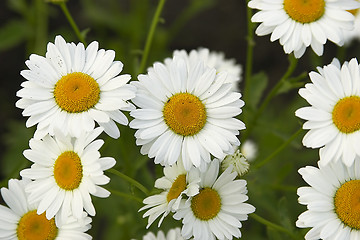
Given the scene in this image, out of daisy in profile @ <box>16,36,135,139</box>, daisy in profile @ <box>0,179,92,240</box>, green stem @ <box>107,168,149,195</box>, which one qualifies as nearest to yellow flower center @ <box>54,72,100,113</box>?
daisy in profile @ <box>16,36,135,139</box>

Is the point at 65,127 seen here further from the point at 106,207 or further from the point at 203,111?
the point at 106,207

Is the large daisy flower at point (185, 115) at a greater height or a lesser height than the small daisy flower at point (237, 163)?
greater

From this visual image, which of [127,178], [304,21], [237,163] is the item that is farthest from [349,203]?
[127,178]

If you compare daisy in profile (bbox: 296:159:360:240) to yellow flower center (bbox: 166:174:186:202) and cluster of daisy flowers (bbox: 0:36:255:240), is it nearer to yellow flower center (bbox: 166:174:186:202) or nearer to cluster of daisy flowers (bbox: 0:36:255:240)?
cluster of daisy flowers (bbox: 0:36:255:240)

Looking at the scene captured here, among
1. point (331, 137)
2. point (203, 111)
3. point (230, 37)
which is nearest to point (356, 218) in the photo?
point (331, 137)

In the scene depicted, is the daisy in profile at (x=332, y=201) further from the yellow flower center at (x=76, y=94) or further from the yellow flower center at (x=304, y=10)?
the yellow flower center at (x=76, y=94)

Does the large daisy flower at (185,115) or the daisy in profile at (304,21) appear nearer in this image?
the large daisy flower at (185,115)

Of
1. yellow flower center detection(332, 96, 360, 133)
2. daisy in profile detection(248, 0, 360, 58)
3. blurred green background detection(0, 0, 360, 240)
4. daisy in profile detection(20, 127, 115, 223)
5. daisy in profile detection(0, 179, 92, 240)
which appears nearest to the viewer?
daisy in profile detection(20, 127, 115, 223)

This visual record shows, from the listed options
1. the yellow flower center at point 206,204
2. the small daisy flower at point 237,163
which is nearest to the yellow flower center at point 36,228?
the yellow flower center at point 206,204
